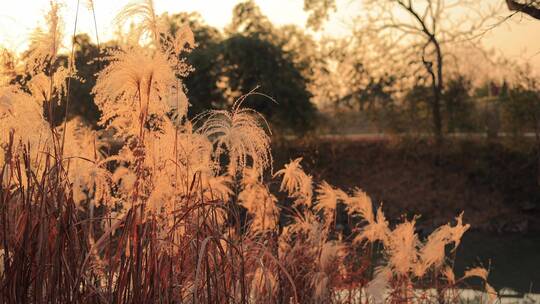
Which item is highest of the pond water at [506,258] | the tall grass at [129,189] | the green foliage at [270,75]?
the green foliage at [270,75]

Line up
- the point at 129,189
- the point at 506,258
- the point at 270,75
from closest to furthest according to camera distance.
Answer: the point at 129,189
the point at 506,258
the point at 270,75

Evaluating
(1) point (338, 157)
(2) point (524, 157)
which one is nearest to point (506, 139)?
(2) point (524, 157)

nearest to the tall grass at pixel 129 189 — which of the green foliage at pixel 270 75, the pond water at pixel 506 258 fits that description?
the pond water at pixel 506 258

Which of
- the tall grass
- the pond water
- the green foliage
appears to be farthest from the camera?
the green foliage

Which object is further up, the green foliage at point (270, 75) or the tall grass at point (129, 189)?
the green foliage at point (270, 75)

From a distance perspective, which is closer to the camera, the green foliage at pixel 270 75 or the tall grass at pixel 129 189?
the tall grass at pixel 129 189

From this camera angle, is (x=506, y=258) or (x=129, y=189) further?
(x=506, y=258)

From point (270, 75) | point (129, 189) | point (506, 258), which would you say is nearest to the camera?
point (129, 189)

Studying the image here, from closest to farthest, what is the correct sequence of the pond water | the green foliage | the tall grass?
the tall grass < the pond water < the green foliage

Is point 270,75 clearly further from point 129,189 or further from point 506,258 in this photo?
point 129,189

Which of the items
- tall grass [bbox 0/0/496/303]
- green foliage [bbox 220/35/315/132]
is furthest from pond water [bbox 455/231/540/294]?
tall grass [bbox 0/0/496/303]

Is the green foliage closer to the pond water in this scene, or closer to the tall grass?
the pond water

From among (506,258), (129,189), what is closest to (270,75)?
(506,258)

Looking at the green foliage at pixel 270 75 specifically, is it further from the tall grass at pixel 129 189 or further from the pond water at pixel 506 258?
the tall grass at pixel 129 189
